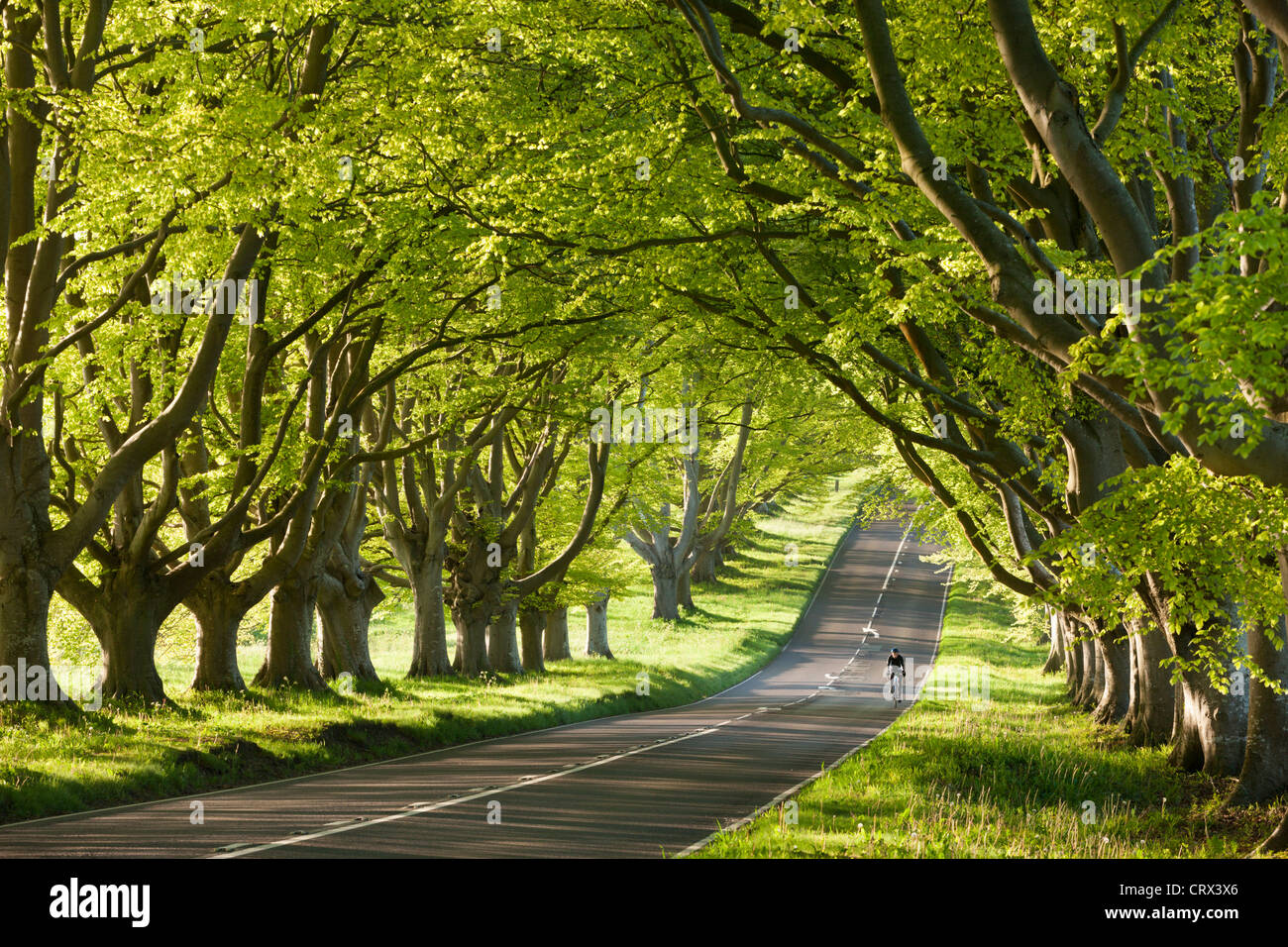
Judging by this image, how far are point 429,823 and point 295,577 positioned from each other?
39.3 ft

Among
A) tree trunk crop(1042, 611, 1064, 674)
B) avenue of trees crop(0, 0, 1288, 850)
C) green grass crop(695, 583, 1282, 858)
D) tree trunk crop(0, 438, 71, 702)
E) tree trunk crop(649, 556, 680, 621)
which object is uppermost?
avenue of trees crop(0, 0, 1288, 850)

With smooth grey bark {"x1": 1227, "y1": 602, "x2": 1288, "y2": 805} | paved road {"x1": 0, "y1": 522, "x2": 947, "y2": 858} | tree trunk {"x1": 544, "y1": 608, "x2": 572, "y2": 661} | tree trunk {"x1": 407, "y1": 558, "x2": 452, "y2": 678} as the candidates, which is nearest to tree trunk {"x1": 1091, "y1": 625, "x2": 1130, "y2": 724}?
paved road {"x1": 0, "y1": 522, "x2": 947, "y2": 858}

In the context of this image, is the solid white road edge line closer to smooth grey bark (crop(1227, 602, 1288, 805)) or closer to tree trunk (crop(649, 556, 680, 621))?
smooth grey bark (crop(1227, 602, 1288, 805))

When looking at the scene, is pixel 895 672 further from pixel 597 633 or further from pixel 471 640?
pixel 471 640

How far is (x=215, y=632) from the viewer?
20.7 metres

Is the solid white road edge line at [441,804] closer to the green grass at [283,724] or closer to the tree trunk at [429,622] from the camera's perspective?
the green grass at [283,724]

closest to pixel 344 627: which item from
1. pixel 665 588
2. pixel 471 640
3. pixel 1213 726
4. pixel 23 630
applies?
pixel 471 640

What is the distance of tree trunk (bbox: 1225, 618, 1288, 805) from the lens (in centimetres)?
1327

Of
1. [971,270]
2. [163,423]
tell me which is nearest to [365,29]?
[163,423]

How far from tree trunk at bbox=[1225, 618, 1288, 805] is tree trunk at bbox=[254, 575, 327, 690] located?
15.7 m

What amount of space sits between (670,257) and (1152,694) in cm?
1061
